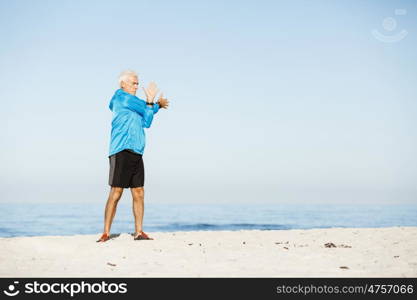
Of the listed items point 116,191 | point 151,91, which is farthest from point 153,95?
point 116,191

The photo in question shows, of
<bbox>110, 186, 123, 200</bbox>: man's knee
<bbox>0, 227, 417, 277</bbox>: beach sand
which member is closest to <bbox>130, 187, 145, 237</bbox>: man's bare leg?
<bbox>110, 186, 123, 200</bbox>: man's knee

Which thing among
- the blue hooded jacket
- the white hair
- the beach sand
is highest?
the white hair

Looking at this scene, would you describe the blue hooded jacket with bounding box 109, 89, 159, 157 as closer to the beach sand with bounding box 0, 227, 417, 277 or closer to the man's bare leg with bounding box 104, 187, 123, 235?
the man's bare leg with bounding box 104, 187, 123, 235

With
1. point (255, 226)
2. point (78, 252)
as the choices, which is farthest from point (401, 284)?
point (255, 226)

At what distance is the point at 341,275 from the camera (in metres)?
4.63

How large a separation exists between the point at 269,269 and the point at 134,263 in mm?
1444

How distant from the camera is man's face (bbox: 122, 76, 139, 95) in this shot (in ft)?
23.2

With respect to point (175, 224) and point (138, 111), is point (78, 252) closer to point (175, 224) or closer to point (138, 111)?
point (138, 111)

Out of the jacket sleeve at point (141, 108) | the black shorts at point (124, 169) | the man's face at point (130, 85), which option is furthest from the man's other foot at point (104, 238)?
the man's face at point (130, 85)

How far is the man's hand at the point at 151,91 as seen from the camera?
7.14 m

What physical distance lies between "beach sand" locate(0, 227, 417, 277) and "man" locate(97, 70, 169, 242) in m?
0.61

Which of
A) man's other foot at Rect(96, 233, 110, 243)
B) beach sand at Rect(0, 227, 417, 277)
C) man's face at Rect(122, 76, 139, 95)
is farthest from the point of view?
man's face at Rect(122, 76, 139, 95)

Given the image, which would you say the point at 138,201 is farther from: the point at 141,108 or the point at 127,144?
the point at 141,108

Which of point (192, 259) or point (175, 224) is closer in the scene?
point (192, 259)
